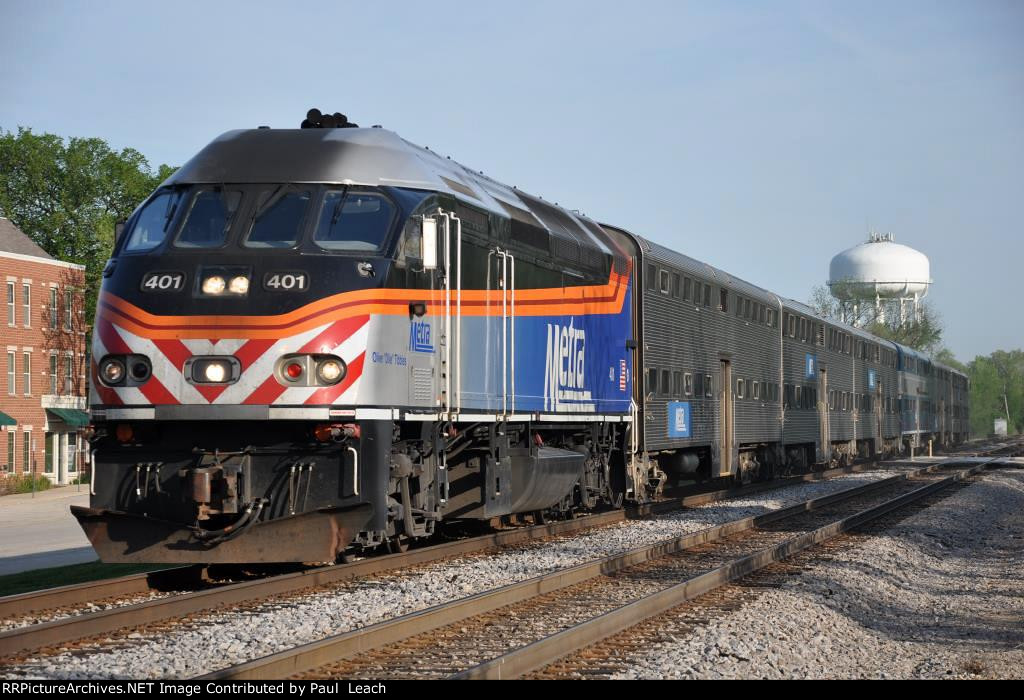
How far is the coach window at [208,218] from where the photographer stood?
12023mm

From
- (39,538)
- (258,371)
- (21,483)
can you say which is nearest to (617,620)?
(258,371)

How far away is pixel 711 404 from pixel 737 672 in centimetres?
1841

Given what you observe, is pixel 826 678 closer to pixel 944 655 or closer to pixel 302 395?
pixel 944 655

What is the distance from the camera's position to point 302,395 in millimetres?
11352

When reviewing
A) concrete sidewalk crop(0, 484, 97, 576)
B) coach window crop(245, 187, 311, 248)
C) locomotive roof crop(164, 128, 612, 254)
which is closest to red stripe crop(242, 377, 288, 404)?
coach window crop(245, 187, 311, 248)

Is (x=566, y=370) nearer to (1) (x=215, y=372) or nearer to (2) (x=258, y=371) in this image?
(2) (x=258, y=371)

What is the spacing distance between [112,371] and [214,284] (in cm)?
124

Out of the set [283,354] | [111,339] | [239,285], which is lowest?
[283,354]

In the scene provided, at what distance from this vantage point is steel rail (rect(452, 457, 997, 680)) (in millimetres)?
7860

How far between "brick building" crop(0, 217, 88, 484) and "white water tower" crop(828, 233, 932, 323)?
64810 millimetres

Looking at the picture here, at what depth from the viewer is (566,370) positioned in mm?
17328

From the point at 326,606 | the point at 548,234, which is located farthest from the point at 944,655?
the point at 548,234

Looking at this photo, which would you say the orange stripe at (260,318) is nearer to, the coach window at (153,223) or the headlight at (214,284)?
the headlight at (214,284)

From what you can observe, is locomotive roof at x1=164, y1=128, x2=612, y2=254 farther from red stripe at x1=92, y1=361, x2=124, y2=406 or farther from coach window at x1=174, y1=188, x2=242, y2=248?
red stripe at x1=92, y1=361, x2=124, y2=406
